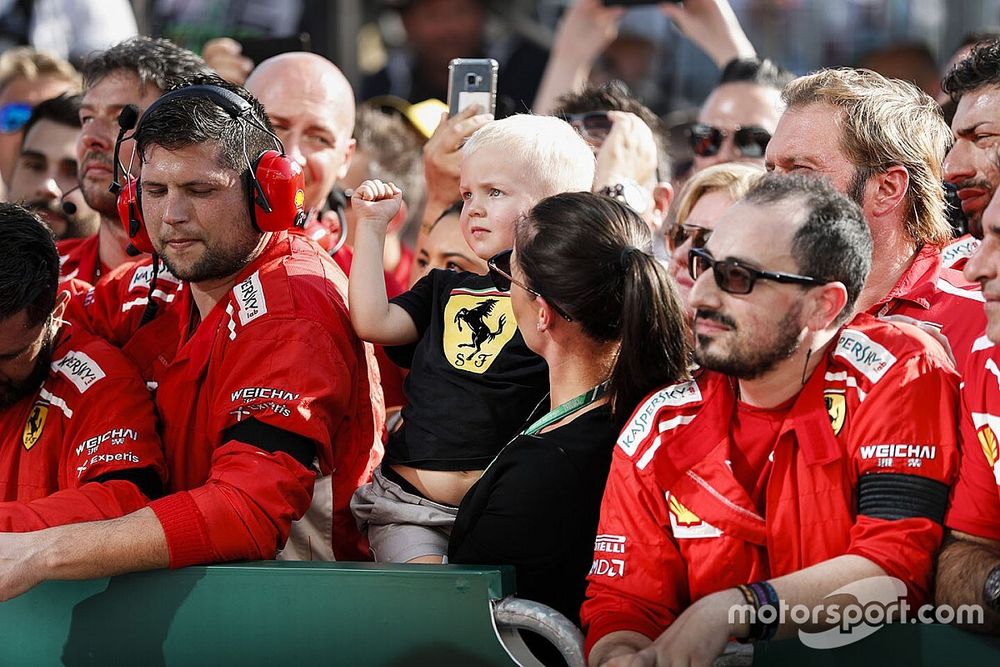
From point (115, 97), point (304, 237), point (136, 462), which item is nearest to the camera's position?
point (136, 462)

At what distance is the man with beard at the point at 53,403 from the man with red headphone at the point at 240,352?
12cm

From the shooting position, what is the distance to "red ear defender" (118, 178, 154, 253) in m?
3.64

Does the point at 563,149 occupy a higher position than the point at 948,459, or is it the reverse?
the point at 563,149

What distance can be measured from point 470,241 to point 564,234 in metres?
0.57

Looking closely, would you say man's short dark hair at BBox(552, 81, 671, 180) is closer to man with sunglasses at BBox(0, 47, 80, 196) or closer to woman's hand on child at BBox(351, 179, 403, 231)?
woman's hand on child at BBox(351, 179, 403, 231)

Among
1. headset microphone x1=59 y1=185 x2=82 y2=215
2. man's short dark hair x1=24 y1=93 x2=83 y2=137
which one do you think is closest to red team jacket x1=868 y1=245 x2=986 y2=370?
headset microphone x1=59 y1=185 x2=82 y2=215

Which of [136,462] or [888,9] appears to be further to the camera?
[888,9]

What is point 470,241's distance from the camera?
3.54 metres

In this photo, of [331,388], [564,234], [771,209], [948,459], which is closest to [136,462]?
[331,388]

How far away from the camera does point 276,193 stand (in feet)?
11.5

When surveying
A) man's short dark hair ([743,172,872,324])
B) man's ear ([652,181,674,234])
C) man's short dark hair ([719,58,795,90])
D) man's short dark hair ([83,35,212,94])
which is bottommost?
man's ear ([652,181,674,234])

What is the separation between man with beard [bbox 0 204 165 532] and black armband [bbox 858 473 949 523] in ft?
5.67

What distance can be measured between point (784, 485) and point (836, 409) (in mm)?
194

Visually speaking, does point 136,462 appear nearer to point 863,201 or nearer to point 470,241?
point 470,241
